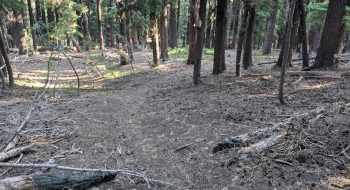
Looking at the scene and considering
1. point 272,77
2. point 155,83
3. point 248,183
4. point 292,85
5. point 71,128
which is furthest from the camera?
point 155,83

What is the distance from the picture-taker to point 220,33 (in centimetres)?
1152

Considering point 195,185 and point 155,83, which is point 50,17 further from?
point 195,185

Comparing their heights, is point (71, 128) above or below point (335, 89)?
below

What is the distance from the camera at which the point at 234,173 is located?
4160 mm

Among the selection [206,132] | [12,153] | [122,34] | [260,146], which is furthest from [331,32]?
[122,34]

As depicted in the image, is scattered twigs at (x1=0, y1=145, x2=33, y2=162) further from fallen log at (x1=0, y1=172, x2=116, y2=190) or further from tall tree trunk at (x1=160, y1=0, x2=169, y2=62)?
tall tree trunk at (x1=160, y1=0, x2=169, y2=62)

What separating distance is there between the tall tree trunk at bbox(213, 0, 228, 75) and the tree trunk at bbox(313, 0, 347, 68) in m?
3.97

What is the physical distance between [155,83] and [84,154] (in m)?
8.24

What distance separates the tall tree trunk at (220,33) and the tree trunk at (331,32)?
3972 mm

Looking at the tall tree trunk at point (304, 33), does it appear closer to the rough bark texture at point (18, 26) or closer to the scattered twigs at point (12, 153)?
the scattered twigs at point (12, 153)

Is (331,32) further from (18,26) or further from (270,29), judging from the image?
(18,26)

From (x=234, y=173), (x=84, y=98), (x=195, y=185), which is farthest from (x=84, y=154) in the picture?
(x=84, y=98)

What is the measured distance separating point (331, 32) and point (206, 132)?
718 centimetres

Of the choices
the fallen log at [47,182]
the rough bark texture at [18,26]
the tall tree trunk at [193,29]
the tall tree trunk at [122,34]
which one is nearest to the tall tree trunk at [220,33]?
the tall tree trunk at [193,29]
